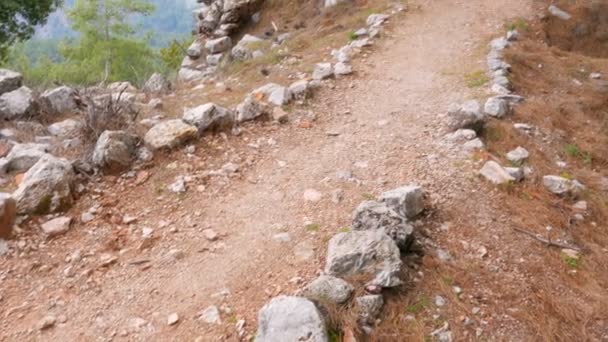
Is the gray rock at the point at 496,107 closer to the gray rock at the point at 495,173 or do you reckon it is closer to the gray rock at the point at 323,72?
the gray rock at the point at 495,173

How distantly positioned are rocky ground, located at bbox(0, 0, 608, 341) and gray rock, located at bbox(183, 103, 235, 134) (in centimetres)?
3

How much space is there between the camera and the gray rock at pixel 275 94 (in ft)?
22.3

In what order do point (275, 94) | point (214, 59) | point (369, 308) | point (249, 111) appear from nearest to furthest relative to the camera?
point (369, 308), point (249, 111), point (275, 94), point (214, 59)

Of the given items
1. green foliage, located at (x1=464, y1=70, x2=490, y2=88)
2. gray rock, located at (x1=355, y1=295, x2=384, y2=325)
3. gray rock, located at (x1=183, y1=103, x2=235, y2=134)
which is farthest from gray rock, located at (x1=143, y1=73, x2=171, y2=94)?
gray rock, located at (x1=355, y1=295, x2=384, y2=325)

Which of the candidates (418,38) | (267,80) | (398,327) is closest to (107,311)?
(398,327)

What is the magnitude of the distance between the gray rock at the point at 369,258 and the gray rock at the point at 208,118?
2.70 meters

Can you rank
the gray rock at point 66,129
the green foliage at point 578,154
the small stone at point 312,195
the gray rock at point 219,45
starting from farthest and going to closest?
the gray rock at point 219,45 < the green foliage at point 578,154 < the gray rock at point 66,129 < the small stone at point 312,195

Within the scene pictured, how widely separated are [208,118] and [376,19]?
5879mm

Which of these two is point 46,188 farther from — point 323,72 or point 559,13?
point 559,13

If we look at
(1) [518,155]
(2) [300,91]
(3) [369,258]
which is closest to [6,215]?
(3) [369,258]

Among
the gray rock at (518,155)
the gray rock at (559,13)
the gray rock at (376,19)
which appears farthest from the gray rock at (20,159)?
the gray rock at (559,13)

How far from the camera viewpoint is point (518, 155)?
5.50 meters

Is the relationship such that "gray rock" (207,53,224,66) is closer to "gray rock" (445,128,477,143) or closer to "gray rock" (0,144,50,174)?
"gray rock" (0,144,50,174)

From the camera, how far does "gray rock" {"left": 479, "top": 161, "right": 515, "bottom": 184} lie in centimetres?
499
